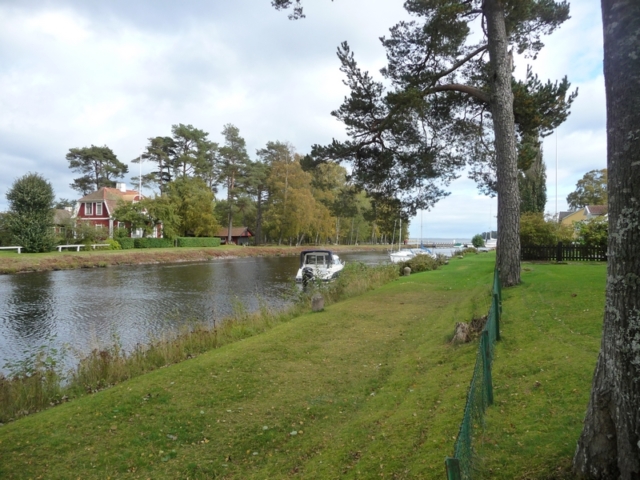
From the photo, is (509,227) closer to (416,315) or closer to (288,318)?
(416,315)

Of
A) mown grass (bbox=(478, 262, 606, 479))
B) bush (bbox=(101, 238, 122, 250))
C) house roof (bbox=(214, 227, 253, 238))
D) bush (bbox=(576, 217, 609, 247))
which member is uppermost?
house roof (bbox=(214, 227, 253, 238))

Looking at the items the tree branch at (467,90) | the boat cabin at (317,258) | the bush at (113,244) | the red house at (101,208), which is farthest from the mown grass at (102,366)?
the red house at (101,208)

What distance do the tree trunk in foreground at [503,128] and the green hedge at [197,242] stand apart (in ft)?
172

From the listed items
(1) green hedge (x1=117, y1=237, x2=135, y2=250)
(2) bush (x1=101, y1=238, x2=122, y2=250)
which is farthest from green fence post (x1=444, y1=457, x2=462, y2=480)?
(1) green hedge (x1=117, y1=237, x2=135, y2=250)

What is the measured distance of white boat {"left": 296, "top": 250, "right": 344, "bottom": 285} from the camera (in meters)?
23.9

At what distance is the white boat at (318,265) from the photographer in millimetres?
23922

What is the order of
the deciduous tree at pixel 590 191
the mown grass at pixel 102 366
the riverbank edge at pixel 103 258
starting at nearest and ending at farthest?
the mown grass at pixel 102 366, the riverbank edge at pixel 103 258, the deciduous tree at pixel 590 191

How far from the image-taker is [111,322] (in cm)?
1655

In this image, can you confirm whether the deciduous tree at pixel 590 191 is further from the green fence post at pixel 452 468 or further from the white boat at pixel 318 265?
the green fence post at pixel 452 468

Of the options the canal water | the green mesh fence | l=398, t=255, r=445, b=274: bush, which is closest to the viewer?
the green mesh fence

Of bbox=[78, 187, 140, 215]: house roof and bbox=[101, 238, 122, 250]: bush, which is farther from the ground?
bbox=[78, 187, 140, 215]: house roof

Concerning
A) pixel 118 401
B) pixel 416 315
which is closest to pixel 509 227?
pixel 416 315

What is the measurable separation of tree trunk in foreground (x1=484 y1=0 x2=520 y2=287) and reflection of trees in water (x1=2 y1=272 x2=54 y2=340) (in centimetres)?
1539

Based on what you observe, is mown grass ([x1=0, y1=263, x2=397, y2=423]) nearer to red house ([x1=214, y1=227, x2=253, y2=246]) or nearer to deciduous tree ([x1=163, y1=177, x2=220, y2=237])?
deciduous tree ([x1=163, y1=177, x2=220, y2=237])
